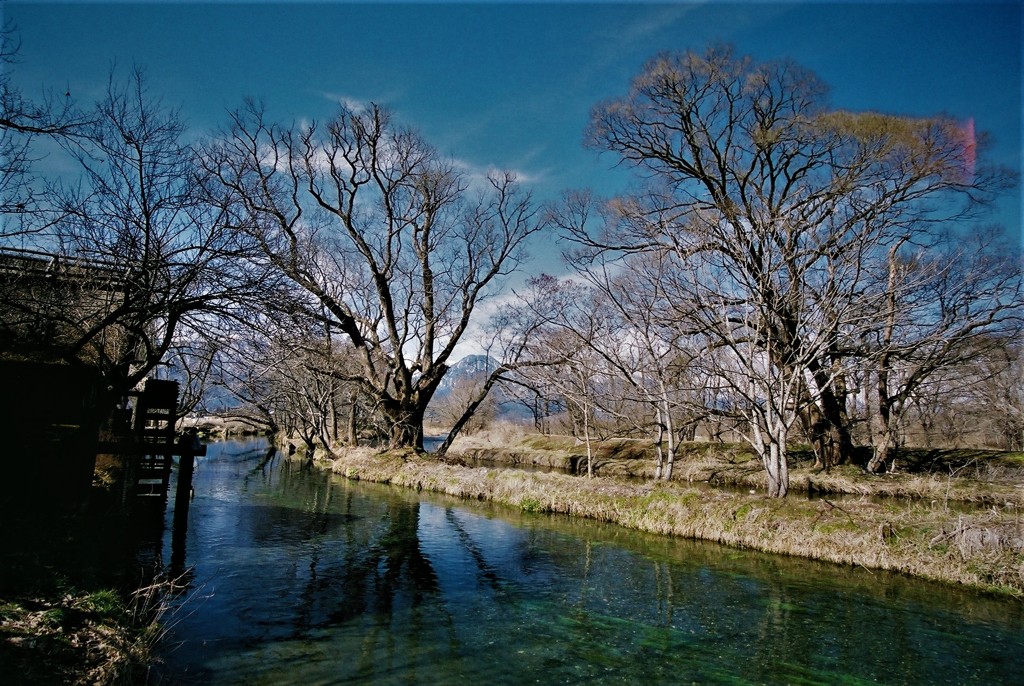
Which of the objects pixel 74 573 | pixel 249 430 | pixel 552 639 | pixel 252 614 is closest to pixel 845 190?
pixel 552 639

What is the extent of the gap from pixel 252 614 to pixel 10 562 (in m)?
2.80

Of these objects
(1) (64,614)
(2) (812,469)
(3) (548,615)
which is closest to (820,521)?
(3) (548,615)

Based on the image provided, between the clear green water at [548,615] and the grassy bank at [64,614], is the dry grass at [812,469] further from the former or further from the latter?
the grassy bank at [64,614]

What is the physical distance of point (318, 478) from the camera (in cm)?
2539

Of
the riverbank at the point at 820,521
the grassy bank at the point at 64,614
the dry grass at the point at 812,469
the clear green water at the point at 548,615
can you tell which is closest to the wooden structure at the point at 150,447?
the clear green water at the point at 548,615

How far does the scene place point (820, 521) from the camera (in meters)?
12.4

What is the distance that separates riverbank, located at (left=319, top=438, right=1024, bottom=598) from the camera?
33.4 ft

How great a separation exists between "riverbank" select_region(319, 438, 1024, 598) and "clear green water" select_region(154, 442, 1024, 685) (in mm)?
491

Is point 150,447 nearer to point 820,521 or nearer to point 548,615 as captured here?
point 548,615

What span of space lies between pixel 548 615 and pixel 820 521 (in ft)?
23.2

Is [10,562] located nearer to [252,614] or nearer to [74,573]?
[74,573]

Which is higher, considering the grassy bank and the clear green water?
the grassy bank

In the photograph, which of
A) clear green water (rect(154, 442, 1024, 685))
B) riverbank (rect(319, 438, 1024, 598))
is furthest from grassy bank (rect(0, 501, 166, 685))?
riverbank (rect(319, 438, 1024, 598))

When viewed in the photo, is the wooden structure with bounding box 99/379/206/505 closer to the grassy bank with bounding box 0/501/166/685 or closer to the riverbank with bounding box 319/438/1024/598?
the grassy bank with bounding box 0/501/166/685
